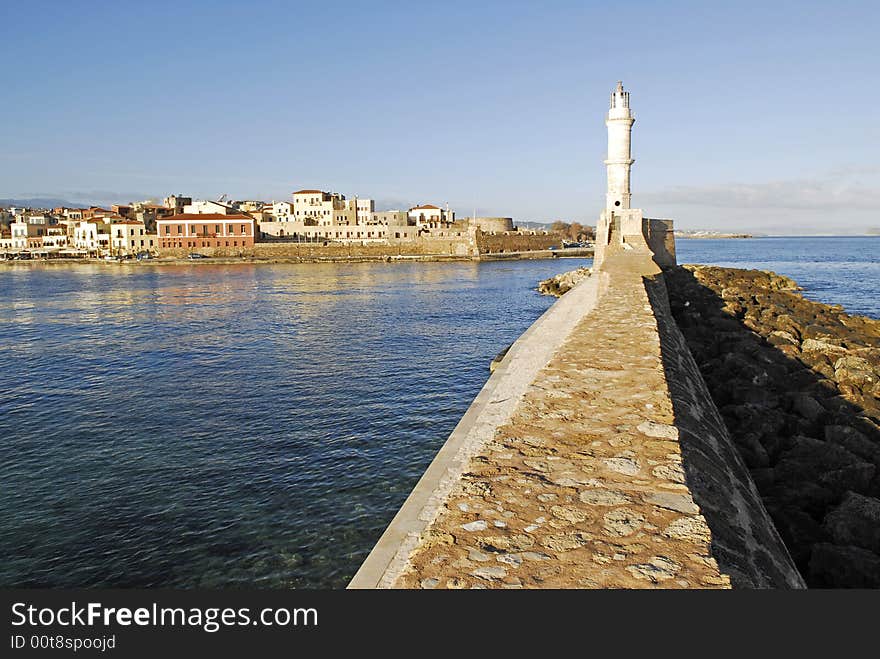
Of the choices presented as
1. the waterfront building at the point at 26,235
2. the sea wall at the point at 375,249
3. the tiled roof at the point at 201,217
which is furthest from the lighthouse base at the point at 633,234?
the waterfront building at the point at 26,235

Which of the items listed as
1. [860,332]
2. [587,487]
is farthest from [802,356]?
[587,487]

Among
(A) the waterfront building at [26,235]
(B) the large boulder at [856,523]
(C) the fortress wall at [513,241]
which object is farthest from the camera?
(A) the waterfront building at [26,235]

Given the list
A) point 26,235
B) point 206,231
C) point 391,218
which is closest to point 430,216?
point 391,218

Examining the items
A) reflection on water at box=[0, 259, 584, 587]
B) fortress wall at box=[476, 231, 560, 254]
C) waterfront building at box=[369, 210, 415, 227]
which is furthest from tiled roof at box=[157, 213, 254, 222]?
reflection on water at box=[0, 259, 584, 587]

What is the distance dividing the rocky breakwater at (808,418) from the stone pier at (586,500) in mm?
637

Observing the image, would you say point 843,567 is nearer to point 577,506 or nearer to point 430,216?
point 577,506

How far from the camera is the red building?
266 ft

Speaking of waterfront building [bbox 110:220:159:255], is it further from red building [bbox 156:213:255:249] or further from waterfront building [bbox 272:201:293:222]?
waterfront building [bbox 272:201:293:222]

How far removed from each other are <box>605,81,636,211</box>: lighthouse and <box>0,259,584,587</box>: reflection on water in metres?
17.5

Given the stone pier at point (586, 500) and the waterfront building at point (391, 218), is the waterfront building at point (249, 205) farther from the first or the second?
the stone pier at point (586, 500)

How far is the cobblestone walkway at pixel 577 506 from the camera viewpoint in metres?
3.19

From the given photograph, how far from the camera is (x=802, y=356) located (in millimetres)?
12898

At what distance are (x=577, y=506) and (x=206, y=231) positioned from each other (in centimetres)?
8434

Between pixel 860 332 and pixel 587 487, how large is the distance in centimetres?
1708
